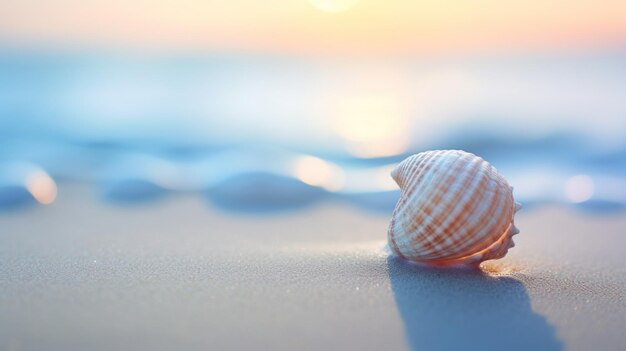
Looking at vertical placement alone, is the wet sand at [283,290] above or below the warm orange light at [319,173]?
below

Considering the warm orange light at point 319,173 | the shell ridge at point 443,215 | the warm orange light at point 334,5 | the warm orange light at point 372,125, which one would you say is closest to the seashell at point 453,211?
the shell ridge at point 443,215

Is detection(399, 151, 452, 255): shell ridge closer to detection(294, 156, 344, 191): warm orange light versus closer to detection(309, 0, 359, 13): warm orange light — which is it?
detection(294, 156, 344, 191): warm orange light

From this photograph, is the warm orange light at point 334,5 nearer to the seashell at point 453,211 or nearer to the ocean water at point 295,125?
the ocean water at point 295,125

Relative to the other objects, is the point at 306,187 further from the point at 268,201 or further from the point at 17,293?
the point at 17,293

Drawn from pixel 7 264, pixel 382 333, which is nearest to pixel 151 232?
pixel 7 264

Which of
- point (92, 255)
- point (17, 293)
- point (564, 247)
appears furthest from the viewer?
point (564, 247)

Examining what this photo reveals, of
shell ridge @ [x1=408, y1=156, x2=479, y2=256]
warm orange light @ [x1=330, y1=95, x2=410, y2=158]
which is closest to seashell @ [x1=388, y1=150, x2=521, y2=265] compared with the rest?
shell ridge @ [x1=408, y1=156, x2=479, y2=256]

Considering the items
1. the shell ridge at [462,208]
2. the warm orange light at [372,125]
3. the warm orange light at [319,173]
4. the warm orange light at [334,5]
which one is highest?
the warm orange light at [334,5]
